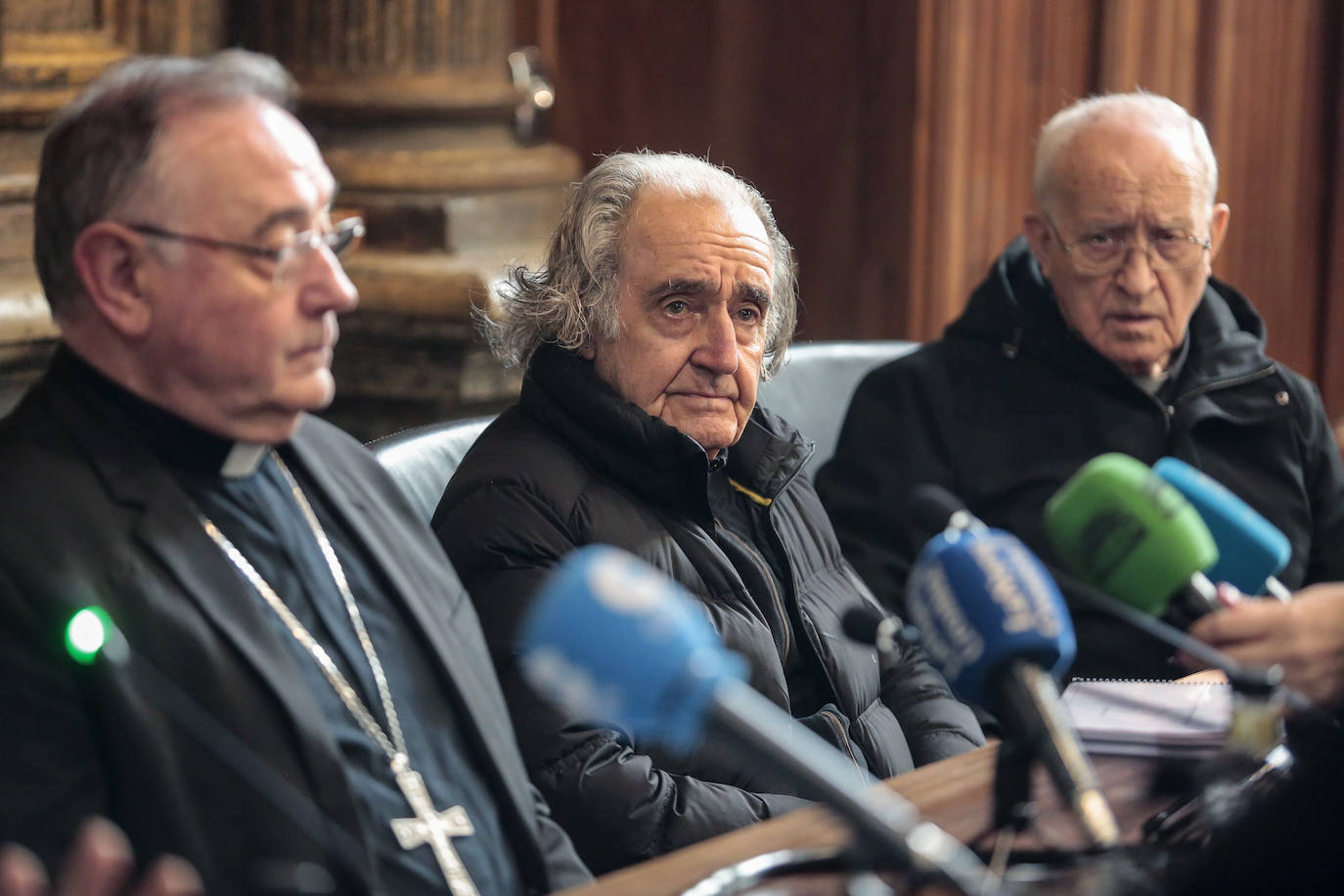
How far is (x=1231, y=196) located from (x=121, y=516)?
3.93m

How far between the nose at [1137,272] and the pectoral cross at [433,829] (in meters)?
1.85

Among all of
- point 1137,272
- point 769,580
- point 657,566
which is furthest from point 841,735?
point 1137,272

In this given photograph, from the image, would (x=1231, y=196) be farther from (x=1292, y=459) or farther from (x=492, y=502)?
(x=492, y=502)

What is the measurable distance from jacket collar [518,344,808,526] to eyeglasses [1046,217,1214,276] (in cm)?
118

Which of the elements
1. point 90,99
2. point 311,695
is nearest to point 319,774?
point 311,695

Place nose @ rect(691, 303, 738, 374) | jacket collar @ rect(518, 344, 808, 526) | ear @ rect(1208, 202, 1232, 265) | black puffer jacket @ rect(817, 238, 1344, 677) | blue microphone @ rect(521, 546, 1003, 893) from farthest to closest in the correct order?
ear @ rect(1208, 202, 1232, 265) < black puffer jacket @ rect(817, 238, 1344, 677) < nose @ rect(691, 303, 738, 374) < jacket collar @ rect(518, 344, 808, 526) < blue microphone @ rect(521, 546, 1003, 893)

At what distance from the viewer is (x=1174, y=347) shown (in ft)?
10.4

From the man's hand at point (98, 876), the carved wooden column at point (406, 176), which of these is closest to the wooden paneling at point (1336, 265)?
the carved wooden column at point (406, 176)

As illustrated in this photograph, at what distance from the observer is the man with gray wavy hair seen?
81.7 inches

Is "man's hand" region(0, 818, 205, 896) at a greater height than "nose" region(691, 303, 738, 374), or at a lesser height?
lesser

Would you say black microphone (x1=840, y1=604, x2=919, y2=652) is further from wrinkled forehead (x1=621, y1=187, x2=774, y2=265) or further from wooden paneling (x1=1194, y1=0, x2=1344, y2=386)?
wooden paneling (x1=1194, y1=0, x2=1344, y2=386)

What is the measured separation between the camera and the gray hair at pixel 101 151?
1634 millimetres

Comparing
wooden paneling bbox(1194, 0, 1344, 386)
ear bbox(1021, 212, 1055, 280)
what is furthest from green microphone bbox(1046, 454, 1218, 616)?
wooden paneling bbox(1194, 0, 1344, 386)

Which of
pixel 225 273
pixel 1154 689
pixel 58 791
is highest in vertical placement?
pixel 225 273
